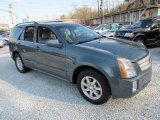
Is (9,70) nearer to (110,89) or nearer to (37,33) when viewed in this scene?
(37,33)

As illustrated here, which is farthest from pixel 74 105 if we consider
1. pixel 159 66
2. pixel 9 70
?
pixel 9 70

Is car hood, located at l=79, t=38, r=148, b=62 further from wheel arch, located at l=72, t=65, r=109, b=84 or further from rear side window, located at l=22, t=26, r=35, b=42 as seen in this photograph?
rear side window, located at l=22, t=26, r=35, b=42

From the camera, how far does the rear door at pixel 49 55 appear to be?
14.0 ft

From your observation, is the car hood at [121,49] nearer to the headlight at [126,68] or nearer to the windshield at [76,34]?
the headlight at [126,68]

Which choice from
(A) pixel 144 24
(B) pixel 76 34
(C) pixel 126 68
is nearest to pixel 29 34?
(B) pixel 76 34

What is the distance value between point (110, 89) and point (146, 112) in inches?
29.6

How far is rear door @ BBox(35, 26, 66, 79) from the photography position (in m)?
4.25

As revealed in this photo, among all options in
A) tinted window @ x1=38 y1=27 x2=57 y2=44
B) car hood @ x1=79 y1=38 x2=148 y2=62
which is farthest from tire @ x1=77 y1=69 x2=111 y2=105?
tinted window @ x1=38 y1=27 x2=57 y2=44

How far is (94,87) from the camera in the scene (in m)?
3.76

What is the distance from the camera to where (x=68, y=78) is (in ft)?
13.9

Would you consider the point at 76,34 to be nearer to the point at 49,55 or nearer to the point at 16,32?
the point at 49,55

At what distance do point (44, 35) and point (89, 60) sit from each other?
1.86 meters

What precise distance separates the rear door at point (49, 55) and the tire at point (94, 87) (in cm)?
58

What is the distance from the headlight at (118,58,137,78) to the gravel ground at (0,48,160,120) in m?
0.69
